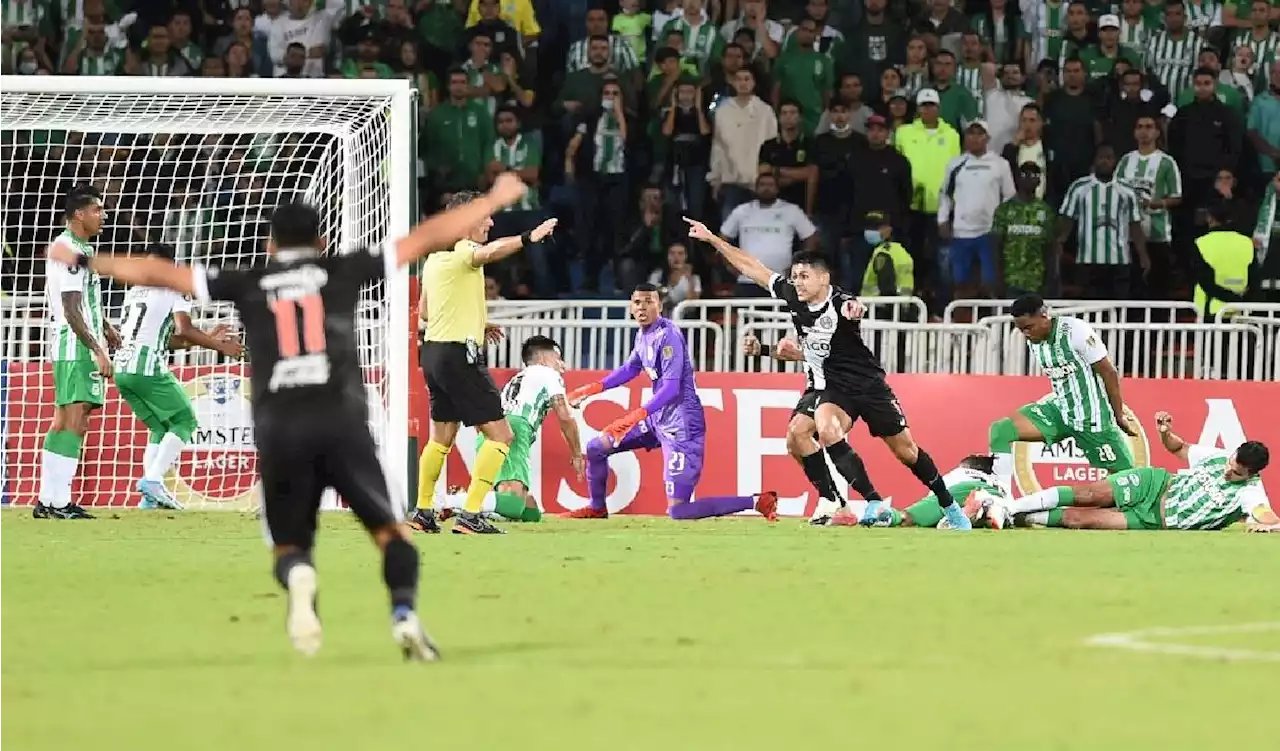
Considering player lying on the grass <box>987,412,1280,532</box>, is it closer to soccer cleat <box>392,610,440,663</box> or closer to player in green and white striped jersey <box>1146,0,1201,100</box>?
player in green and white striped jersey <box>1146,0,1201,100</box>

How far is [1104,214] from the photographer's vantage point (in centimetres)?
2173

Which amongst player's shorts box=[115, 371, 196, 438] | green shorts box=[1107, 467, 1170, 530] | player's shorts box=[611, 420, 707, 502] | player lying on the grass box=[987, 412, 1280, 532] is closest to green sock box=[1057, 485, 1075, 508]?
player lying on the grass box=[987, 412, 1280, 532]

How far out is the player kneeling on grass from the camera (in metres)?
17.1

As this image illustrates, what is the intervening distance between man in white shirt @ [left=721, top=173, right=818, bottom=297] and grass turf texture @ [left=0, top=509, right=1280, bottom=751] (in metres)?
7.84

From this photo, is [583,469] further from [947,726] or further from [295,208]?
[947,726]

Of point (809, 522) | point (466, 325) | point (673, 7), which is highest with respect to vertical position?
point (673, 7)

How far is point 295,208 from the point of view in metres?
8.51

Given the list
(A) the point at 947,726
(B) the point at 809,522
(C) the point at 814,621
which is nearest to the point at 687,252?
(B) the point at 809,522

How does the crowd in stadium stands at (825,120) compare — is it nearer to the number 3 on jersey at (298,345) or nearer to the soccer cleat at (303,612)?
the number 3 on jersey at (298,345)

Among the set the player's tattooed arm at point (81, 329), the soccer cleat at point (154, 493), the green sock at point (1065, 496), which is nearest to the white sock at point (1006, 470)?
the green sock at point (1065, 496)

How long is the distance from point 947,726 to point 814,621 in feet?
9.83

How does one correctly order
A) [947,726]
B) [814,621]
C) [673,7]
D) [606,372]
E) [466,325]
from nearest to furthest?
[947,726], [814,621], [466,325], [606,372], [673,7]

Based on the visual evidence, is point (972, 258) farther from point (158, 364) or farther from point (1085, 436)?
point (158, 364)

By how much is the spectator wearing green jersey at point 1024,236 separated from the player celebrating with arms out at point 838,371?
471 centimetres
